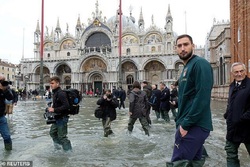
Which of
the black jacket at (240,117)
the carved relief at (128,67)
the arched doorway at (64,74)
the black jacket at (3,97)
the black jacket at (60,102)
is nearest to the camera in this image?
the black jacket at (240,117)

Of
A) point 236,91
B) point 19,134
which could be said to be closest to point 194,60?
point 236,91

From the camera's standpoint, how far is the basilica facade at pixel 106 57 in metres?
47.4

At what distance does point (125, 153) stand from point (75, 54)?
157 ft

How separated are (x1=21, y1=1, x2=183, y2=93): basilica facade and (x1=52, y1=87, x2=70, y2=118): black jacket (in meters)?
40.5

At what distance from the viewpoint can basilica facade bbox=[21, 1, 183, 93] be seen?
4738 cm

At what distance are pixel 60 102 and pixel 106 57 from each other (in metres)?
43.2

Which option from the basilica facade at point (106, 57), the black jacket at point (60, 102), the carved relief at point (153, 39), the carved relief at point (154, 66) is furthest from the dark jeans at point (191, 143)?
the carved relief at point (153, 39)

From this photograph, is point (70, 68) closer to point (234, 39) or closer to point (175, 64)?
point (175, 64)

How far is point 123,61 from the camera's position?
4844 centimetres

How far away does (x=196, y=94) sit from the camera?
113 inches

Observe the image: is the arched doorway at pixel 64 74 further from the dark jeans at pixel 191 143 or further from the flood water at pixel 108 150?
the dark jeans at pixel 191 143

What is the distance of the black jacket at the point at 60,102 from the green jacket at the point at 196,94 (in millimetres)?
2923

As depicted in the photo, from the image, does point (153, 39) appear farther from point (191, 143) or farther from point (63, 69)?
point (191, 143)

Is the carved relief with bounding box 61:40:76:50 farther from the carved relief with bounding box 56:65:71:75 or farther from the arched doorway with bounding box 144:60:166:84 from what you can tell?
the arched doorway with bounding box 144:60:166:84
